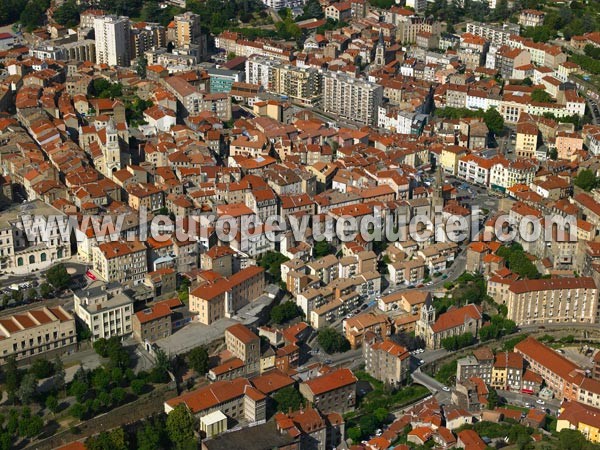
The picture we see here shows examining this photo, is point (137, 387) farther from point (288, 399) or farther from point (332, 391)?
point (332, 391)

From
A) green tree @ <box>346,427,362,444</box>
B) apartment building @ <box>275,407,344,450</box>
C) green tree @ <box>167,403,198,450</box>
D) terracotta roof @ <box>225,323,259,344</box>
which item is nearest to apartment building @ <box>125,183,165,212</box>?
terracotta roof @ <box>225,323,259,344</box>

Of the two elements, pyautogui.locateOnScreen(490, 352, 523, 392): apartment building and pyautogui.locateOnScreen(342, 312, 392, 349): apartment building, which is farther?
pyautogui.locateOnScreen(342, 312, 392, 349): apartment building

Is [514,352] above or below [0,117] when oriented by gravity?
below

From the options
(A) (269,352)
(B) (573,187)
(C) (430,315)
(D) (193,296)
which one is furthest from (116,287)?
(B) (573,187)

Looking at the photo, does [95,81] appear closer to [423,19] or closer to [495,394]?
[423,19]

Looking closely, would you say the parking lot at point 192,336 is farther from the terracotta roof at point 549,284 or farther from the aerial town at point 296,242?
the terracotta roof at point 549,284

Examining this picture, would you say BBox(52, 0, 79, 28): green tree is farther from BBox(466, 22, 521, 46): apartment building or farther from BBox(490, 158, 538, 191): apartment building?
BBox(490, 158, 538, 191): apartment building

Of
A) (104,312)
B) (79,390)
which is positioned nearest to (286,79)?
(104,312)
